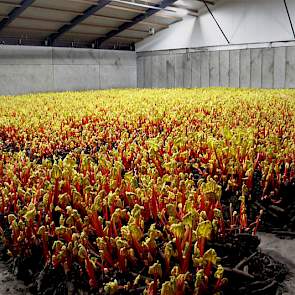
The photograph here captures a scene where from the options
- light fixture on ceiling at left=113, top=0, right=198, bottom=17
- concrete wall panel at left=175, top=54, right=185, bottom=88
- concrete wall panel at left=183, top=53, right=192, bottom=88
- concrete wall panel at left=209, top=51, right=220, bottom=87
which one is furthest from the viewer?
concrete wall panel at left=175, top=54, right=185, bottom=88

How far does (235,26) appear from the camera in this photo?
1745cm

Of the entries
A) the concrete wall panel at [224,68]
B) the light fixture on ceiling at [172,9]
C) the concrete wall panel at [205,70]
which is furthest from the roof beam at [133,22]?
the concrete wall panel at [224,68]

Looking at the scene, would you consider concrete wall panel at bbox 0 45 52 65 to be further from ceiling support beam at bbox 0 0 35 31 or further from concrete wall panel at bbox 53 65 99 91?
ceiling support beam at bbox 0 0 35 31

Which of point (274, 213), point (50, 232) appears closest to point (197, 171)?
point (274, 213)

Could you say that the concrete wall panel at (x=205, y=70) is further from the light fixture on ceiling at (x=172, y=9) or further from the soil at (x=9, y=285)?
the soil at (x=9, y=285)

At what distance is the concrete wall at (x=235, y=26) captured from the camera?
16.1m

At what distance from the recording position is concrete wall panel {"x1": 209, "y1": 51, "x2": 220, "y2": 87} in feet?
61.0

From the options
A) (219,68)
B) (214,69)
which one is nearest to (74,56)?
(214,69)

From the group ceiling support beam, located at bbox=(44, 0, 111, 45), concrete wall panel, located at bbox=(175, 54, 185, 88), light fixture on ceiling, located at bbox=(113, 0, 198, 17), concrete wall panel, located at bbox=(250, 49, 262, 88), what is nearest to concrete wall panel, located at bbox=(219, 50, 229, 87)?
concrete wall panel, located at bbox=(250, 49, 262, 88)

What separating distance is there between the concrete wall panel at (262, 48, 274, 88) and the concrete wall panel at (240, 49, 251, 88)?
733 mm

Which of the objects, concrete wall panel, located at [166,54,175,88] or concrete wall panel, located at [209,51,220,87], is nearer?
concrete wall panel, located at [209,51,220,87]

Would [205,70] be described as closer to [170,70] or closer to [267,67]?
[170,70]

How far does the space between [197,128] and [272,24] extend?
13.2 m

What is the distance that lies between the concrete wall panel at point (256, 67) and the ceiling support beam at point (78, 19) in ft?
22.6
